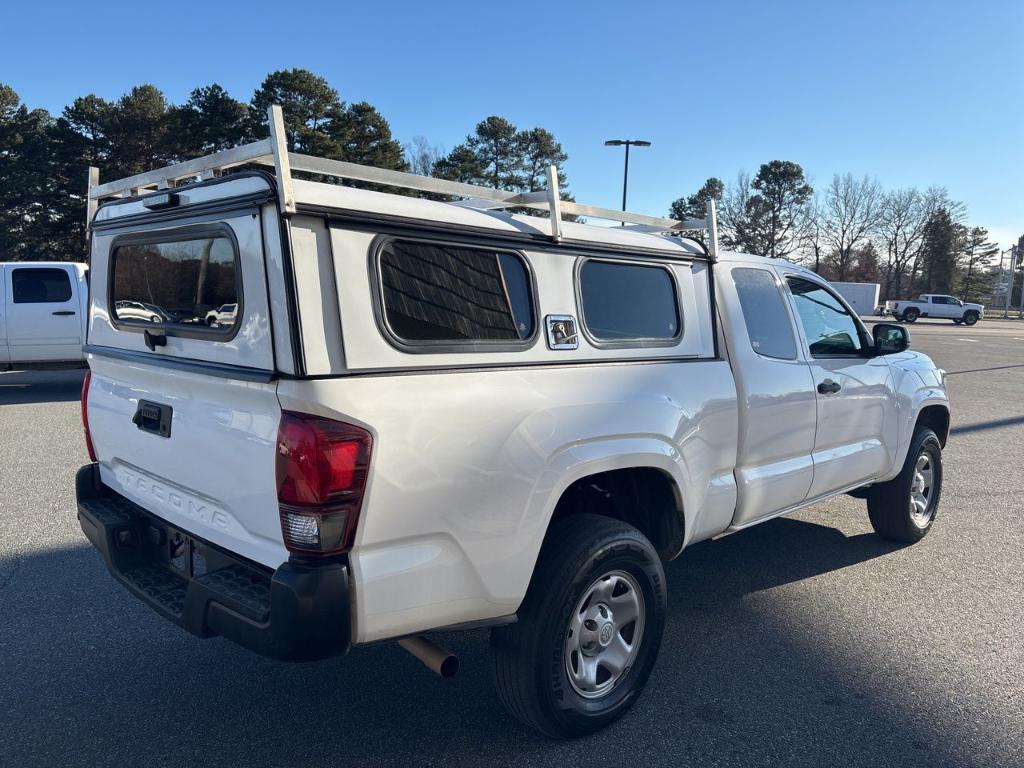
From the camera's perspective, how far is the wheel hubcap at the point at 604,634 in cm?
284

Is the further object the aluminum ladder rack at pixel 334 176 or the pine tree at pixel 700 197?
the pine tree at pixel 700 197

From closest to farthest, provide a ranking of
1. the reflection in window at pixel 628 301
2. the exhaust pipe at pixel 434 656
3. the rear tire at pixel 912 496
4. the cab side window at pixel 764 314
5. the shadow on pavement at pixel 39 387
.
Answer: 1. the exhaust pipe at pixel 434 656
2. the reflection in window at pixel 628 301
3. the cab side window at pixel 764 314
4. the rear tire at pixel 912 496
5. the shadow on pavement at pixel 39 387

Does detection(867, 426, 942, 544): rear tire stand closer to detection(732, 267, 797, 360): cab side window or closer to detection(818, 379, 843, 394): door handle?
detection(818, 379, 843, 394): door handle

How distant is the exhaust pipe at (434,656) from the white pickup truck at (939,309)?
173 feet

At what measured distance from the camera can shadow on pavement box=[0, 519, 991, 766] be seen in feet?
9.00

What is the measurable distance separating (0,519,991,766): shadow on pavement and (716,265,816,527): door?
72cm

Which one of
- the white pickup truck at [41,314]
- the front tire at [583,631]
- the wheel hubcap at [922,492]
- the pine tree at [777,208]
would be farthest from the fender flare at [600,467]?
the pine tree at [777,208]

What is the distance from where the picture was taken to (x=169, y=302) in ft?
9.71

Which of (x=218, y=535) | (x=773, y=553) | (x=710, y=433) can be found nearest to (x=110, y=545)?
(x=218, y=535)

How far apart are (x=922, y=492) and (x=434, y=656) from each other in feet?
13.8

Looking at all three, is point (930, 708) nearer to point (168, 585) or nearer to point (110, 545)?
point (168, 585)

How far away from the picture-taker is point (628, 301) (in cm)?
322

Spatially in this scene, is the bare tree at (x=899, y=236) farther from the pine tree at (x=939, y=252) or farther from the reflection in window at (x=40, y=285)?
the reflection in window at (x=40, y=285)

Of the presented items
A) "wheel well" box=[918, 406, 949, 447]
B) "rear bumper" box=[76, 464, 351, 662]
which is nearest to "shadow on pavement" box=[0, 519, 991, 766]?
"rear bumper" box=[76, 464, 351, 662]
